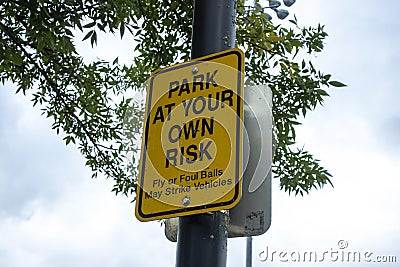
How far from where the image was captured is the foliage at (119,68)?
3189mm

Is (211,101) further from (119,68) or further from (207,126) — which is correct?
(119,68)

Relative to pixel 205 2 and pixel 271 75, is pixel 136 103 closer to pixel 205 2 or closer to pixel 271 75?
pixel 205 2

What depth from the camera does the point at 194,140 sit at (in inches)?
73.7

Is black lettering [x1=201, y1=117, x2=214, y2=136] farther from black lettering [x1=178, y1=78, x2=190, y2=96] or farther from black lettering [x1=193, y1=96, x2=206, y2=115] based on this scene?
black lettering [x1=178, y1=78, x2=190, y2=96]

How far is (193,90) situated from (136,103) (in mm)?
890

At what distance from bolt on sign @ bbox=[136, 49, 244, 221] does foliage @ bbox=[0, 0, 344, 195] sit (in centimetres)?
32

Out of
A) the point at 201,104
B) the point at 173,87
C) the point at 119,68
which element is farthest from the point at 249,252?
the point at 201,104

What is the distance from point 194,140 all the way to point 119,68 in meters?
3.22

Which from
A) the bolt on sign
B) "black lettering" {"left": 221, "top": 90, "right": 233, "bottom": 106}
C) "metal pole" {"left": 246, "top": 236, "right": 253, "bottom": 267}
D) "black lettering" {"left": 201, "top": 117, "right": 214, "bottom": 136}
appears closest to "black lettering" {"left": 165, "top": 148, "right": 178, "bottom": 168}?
the bolt on sign

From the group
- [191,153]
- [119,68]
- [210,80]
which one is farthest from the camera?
[119,68]

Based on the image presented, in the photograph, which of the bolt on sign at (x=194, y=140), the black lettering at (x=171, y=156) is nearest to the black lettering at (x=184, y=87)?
the bolt on sign at (x=194, y=140)

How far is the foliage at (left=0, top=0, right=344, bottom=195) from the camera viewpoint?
3189 mm

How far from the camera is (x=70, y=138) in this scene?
4742 millimetres

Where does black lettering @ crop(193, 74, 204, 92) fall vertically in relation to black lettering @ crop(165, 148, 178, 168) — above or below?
above
